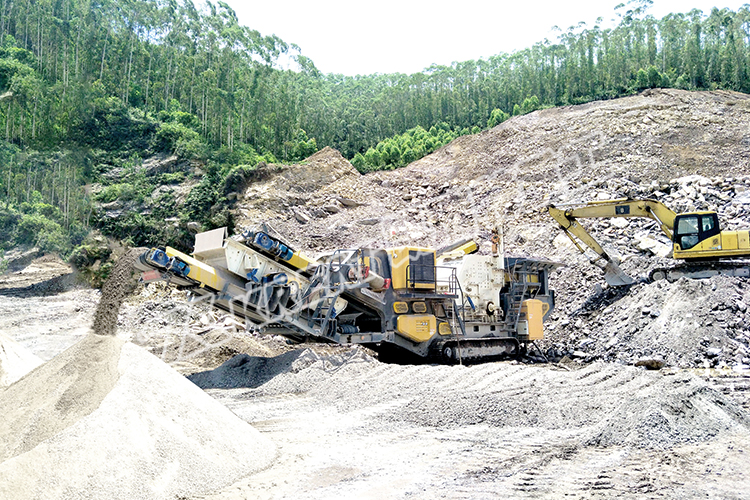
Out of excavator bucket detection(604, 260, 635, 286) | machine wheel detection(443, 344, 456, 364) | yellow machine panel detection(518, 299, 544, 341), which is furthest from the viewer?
excavator bucket detection(604, 260, 635, 286)

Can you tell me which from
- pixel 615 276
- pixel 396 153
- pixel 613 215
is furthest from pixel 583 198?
pixel 396 153

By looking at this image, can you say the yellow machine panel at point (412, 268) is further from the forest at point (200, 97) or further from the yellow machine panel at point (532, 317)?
the forest at point (200, 97)

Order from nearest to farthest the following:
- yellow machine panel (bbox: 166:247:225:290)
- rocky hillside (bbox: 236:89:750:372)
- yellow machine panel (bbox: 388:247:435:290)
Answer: yellow machine panel (bbox: 166:247:225:290) < yellow machine panel (bbox: 388:247:435:290) < rocky hillside (bbox: 236:89:750:372)

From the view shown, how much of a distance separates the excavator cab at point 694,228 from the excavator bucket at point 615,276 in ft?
5.08

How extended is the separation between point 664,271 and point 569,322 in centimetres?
255

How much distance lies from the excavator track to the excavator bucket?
0.63 meters

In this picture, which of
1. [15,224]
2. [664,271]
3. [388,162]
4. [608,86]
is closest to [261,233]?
[664,271]

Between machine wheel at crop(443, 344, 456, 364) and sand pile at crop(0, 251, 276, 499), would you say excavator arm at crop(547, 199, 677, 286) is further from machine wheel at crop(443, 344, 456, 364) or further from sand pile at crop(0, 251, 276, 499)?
sand pile at crop(0, 251, 276, 499)

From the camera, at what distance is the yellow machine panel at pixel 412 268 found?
1158 cm

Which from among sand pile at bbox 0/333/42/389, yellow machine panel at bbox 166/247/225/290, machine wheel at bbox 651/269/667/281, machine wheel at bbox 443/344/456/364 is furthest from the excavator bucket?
sand pile at bbox 0/333/42/389

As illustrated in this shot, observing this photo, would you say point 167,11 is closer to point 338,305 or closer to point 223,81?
point 223,81

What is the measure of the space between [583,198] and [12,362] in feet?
59.3

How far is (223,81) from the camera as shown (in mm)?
38438

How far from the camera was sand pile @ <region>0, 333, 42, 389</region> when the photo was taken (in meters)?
8.09
